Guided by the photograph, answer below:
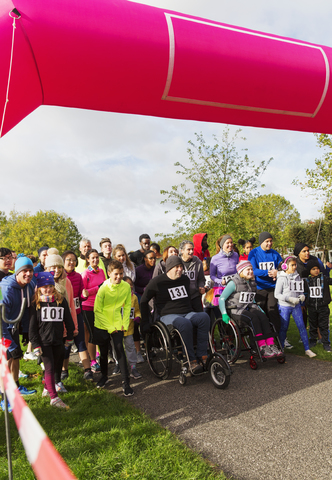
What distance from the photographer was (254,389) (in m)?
4.48

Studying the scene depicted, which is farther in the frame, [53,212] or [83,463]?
[53,212]

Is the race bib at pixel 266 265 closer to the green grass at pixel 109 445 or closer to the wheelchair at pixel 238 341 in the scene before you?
the wheelchair at pixel 238 341

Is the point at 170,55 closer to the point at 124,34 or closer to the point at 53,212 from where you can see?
the point at 124,34

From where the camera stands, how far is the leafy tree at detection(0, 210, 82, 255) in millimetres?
46125

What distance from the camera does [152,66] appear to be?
9.10 ft

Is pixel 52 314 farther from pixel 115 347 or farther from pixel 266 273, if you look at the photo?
pixel 266 273

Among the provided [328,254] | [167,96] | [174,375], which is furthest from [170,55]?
[328,254]

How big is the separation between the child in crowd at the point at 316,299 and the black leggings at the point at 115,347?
371 centimetres

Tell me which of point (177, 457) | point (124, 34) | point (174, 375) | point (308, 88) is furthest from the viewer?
point (174, 375)

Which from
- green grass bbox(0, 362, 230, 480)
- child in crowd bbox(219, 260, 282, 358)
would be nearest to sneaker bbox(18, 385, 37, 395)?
green grass bbox(0, 362, 230, 480)

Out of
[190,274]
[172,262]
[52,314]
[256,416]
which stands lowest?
[256,416]

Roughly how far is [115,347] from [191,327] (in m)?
1.06

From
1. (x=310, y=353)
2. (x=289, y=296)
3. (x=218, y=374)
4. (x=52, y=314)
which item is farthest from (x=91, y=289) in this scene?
(x=310, y=353)

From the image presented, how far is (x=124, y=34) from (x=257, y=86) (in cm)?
121
